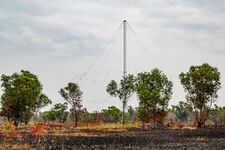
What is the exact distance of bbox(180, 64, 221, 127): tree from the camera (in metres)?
74.8

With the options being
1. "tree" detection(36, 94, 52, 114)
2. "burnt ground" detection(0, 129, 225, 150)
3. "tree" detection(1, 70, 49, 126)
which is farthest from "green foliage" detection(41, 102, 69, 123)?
"burnt ground" detection(0, 129, 225, 150)

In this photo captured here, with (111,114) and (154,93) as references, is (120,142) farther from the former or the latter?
(111,114)

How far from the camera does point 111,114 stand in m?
110

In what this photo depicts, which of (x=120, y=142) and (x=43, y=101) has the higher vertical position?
→ (x=43, y=101)

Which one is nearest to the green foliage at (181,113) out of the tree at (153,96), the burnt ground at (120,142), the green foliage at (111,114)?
the green foliage at (111,114)

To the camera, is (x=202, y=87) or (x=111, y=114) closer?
(x=202, y=87)

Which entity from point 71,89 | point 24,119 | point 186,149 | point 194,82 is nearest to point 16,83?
point 24,119

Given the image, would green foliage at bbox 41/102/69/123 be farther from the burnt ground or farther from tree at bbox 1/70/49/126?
the burnt ground

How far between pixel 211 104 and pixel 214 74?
5030 mm

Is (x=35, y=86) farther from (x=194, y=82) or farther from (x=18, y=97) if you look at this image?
(x=194, y=82)

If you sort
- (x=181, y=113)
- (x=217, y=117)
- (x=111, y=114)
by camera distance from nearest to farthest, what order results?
1. (x=217, y=117)
2. (x=111, y=114)
3. (x=181, y=113)

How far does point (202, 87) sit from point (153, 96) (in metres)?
8.30

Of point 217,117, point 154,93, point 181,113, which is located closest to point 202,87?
point 154,93

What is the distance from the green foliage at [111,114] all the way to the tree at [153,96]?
27.9 m
